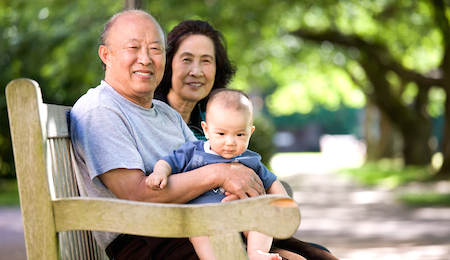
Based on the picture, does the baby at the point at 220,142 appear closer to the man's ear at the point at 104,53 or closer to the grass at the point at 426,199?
the man's ear at the point at 104,53

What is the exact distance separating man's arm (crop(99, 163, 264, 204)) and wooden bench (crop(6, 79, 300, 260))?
0.34 metres

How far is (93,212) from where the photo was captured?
5.67 feet

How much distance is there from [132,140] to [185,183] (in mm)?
290

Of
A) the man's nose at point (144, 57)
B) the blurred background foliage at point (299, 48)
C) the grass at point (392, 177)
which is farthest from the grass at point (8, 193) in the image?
the man's nose at point (144, 57)

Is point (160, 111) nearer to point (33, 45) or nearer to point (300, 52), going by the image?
point (33, 45)

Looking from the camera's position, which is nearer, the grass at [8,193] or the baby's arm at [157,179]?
the baby's arm at [157,179]

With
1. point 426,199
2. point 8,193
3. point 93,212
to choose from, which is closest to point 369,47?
point 426,199

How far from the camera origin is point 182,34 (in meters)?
3.52

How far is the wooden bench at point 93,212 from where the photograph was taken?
1.62m

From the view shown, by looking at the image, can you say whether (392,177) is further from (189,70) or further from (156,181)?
(156,181)

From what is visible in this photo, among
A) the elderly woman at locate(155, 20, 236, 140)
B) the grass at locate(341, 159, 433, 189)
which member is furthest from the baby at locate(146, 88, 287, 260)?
the grass at locate(341, 159, 433, 189)

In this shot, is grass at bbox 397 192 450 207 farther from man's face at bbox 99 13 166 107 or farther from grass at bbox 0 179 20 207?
man's face at bbox 99 13 166 107

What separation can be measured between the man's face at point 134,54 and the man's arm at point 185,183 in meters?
0.46

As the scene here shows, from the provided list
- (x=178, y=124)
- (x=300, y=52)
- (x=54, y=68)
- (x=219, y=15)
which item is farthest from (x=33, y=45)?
(x=178, y=124)
